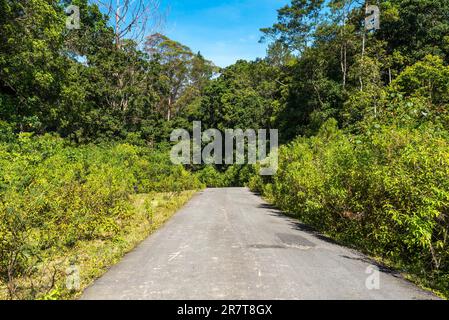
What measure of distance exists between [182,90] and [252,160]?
2041 centimetres

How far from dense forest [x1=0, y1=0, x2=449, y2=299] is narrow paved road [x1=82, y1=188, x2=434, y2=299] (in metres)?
0.74

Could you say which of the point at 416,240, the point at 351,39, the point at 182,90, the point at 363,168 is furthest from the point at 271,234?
the point at 182,90

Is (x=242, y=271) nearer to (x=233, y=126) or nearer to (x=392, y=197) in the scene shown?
(x=392, y=197)

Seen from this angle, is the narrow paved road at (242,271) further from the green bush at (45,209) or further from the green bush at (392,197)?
the green bush at (45,209)
